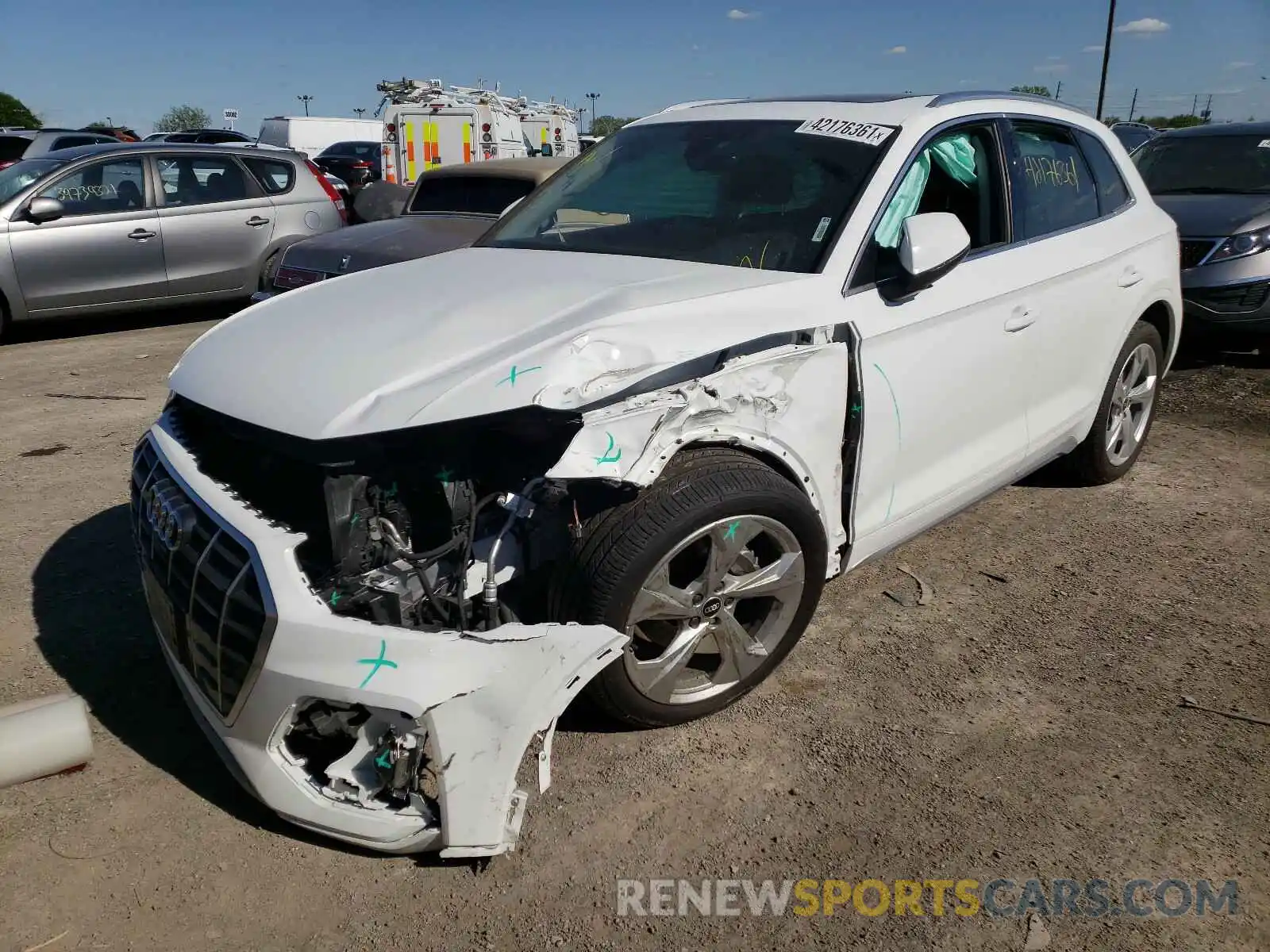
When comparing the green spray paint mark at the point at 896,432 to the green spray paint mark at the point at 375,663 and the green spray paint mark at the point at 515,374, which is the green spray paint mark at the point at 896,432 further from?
the green spray paint mark at the point at 375,663

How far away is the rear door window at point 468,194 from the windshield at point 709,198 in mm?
3819

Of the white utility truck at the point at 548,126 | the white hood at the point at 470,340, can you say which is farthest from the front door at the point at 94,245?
the white utility truck at the point at 548,126

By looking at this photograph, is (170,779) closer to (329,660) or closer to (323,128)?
(329,660)

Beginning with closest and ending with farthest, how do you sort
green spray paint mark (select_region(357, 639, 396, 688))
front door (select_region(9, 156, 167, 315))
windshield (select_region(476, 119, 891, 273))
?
green spray paint mark (select_region(357, 639, 396, 688))
windshield (select_region(476, 119, 891, 273))
front door (select_region(9, 156, 167, 315))

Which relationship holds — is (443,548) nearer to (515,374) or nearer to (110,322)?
(515,374)

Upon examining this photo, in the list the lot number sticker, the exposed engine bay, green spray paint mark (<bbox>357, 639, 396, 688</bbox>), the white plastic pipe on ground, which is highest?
the lot number sticker

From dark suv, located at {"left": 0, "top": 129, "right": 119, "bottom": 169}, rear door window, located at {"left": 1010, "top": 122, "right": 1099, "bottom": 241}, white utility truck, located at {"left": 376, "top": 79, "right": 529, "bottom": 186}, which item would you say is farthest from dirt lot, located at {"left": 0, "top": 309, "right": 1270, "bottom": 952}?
dark suv, located at {"left": 0, "top": 129, "right": 119, "bottom": 169}

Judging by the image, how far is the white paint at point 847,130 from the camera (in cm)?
332

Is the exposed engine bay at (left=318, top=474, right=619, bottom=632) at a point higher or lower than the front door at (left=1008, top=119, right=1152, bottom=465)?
lower

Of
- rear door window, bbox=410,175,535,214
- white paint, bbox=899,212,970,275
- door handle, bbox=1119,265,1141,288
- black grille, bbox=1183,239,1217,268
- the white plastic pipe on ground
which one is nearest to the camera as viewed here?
the white plastic pipe on ground

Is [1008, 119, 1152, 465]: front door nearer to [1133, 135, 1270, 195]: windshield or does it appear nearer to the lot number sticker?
the lot number sticker

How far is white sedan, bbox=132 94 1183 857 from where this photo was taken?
7.42ft

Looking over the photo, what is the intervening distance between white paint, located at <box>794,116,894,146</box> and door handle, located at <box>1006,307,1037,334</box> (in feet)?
2.59

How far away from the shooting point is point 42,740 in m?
2.65
